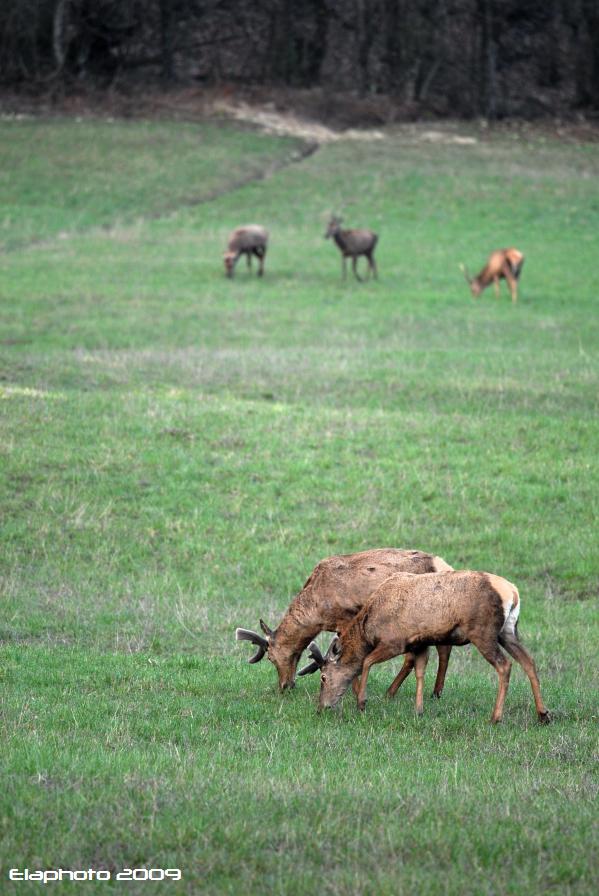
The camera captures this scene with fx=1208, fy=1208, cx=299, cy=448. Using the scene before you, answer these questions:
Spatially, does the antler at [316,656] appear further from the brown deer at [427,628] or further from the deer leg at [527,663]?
the deer leg at [527,663]

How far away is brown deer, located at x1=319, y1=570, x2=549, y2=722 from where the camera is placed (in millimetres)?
8172

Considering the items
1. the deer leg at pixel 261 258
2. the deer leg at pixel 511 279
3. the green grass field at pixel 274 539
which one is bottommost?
Answer: the deer leg at pixel 261 258

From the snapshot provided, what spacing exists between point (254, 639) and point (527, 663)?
2.05 metres

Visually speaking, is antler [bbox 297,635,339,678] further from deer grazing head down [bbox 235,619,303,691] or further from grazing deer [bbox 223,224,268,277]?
grazing deer [bbox 223,224,268,277]

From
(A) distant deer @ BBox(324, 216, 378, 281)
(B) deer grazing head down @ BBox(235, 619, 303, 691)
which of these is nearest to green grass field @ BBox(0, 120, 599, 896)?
(B) deer grazing head down @ BBox(235, 619, 303, 691)

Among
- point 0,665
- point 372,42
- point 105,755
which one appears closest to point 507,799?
point 105,755

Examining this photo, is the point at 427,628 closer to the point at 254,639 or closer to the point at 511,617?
the point at 511,617

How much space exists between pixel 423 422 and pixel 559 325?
10.1 m

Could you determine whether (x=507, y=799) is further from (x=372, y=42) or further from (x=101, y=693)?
(x=372, y=42)

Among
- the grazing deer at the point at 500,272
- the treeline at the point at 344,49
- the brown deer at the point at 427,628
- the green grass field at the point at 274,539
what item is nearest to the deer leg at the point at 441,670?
the green grass field at the point at 274,539

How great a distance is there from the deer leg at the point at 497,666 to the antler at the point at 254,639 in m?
1.69

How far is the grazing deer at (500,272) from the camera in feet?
96.4

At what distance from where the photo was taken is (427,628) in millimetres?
8383

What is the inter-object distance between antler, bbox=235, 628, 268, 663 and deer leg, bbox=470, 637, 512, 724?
5.55ft
